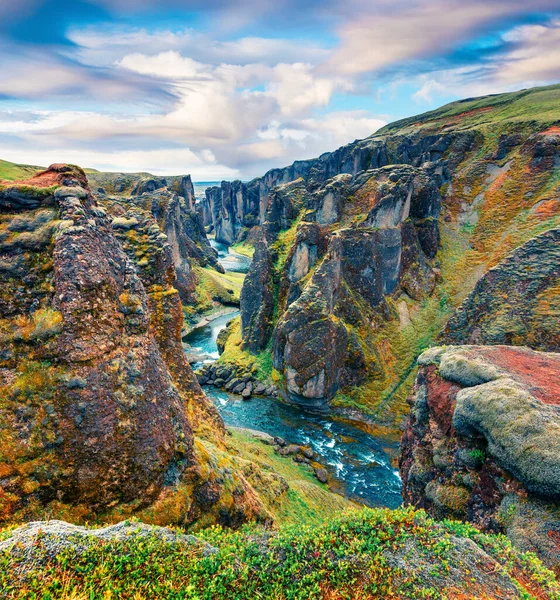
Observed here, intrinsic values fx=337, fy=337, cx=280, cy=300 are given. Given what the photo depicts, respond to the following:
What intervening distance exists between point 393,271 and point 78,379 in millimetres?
56857

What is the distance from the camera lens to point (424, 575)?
32.2 feet

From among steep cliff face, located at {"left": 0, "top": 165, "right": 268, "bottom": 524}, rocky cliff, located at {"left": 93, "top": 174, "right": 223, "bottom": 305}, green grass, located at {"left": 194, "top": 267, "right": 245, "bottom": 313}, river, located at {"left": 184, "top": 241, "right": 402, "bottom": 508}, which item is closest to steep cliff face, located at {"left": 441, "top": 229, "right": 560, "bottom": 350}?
river, located at {"left": 184, "top": 241, "right": 402, "bottom": 508}

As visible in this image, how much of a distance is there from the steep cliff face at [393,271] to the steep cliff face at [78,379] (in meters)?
37.4

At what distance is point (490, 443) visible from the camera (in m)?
18.6

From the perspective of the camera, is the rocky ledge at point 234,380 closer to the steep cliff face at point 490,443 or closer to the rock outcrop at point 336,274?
the rock outcrop at point 336,274

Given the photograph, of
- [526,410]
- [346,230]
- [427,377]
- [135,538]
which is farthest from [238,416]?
[135,538]

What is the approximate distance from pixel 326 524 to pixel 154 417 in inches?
313

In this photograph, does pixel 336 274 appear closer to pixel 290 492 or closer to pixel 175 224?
pixel 290 492

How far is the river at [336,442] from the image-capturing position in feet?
119

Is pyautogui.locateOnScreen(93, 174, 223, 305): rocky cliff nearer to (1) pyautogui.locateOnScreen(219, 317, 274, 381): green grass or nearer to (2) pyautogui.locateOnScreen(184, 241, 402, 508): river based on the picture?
(1) pyautogui.locateOnScreen(219, 317, 274, 381): green grass

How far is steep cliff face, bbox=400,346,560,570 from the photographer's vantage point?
15.9 meters

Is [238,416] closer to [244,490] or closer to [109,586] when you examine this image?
[244,490]

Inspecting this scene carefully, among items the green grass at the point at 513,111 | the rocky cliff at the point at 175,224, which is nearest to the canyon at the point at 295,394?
the rocky cliff at the point at 175,224

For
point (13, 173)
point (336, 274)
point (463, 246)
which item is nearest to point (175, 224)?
point (13, 173)
